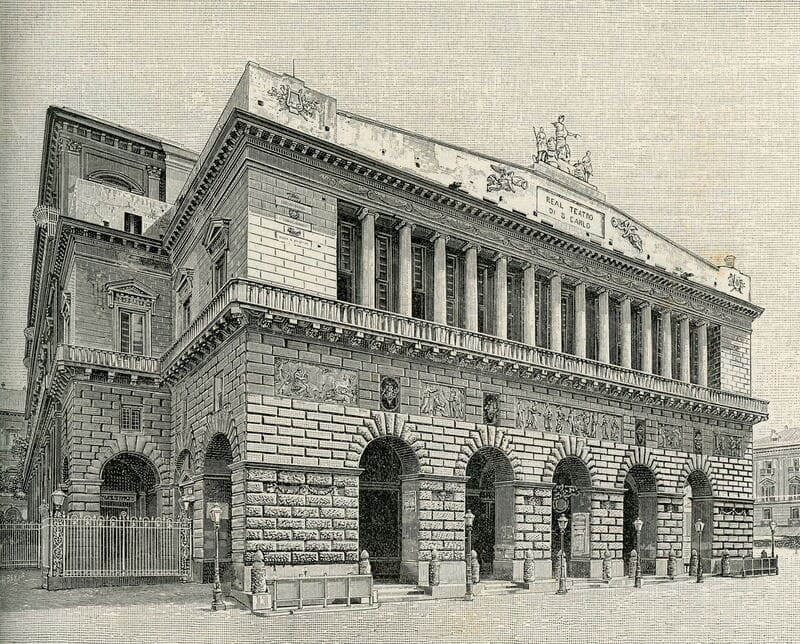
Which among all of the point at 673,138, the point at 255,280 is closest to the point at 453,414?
the point at 255,280

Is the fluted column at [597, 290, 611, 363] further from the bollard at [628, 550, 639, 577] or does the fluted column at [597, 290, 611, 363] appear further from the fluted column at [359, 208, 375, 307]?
the fluted column at [359, 208, 375, 307]

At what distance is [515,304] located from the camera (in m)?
29.1

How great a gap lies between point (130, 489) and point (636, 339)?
740 inches

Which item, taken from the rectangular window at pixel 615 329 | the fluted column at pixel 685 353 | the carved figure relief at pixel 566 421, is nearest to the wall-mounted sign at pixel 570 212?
the rectangular window at pixel 615 329

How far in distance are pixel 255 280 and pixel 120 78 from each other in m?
6.05

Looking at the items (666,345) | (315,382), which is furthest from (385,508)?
(666,345)

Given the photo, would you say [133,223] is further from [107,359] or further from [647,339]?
[647,339]

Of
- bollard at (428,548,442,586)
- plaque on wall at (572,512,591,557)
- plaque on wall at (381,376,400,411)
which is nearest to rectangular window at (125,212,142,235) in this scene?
plaque on wall at (381,376,400,411)

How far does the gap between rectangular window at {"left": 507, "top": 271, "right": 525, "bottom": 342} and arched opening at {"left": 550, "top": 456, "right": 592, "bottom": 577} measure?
4.41m

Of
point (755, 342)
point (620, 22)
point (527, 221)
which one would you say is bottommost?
point (755, 342)

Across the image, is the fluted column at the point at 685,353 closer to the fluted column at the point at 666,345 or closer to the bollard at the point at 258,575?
the fluted column at the point at 666,345

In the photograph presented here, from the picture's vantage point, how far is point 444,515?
24.6 meters

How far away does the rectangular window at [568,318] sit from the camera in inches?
1204

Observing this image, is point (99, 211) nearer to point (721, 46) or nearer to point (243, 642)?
point (243, 642)
